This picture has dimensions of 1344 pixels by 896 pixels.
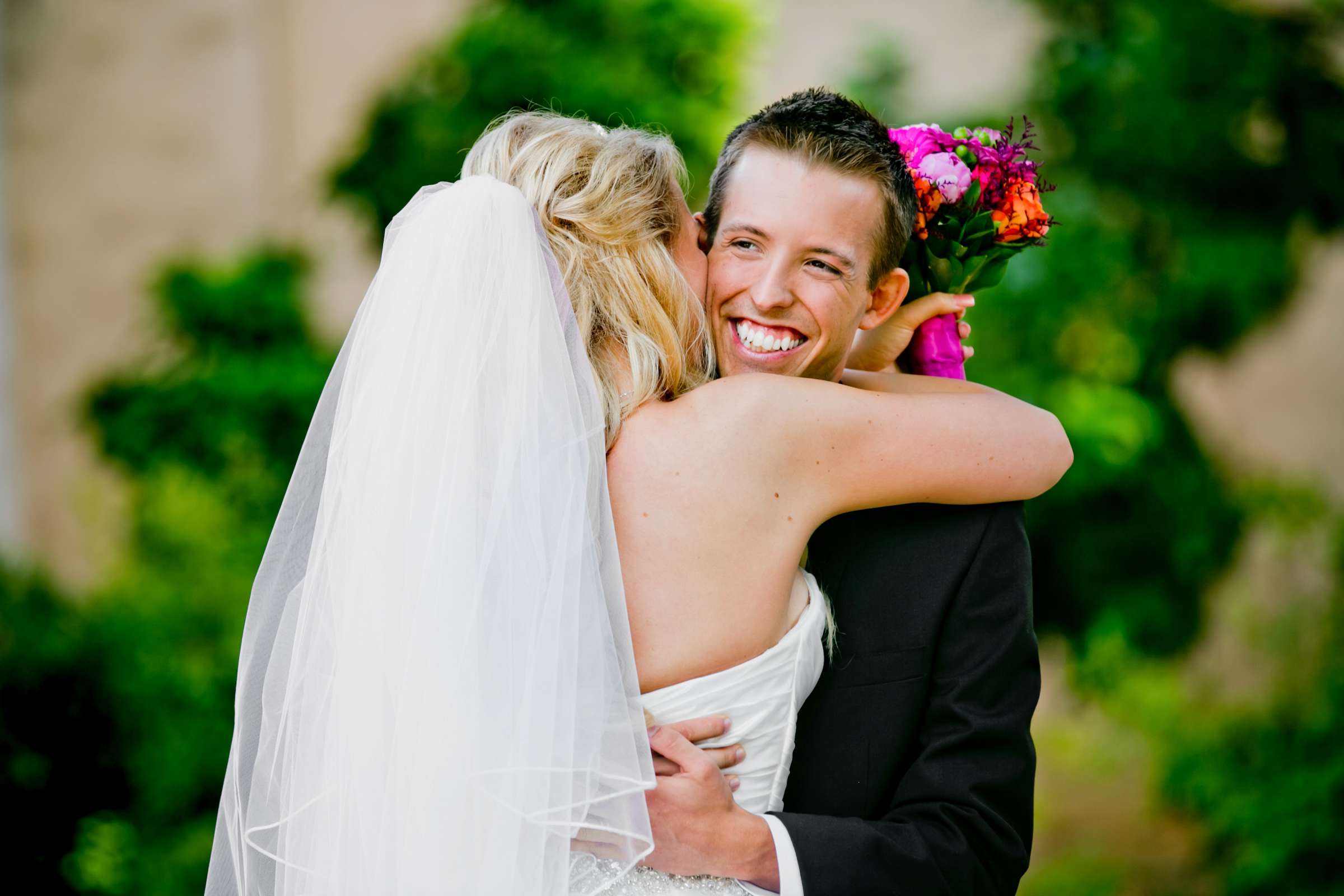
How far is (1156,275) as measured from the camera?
20.1ft

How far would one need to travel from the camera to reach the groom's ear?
2.61 m

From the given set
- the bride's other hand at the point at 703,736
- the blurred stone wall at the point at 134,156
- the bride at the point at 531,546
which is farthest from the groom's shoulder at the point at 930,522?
the blurred stone wall at the point at 134,156

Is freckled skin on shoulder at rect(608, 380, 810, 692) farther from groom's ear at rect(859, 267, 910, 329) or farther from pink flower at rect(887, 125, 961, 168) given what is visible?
pink flower at rect(887, 125, 961, 168)

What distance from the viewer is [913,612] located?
95.6 inches

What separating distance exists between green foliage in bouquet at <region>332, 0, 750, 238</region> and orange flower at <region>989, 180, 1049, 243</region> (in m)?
3.17

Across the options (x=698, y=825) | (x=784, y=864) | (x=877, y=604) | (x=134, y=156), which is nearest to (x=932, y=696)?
(x=877, y=604)

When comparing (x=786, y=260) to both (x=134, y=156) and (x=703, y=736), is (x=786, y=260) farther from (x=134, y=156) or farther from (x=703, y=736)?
(x=134, y=156)

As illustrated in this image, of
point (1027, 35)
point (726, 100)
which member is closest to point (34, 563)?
point (726, 100)

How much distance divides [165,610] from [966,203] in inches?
157

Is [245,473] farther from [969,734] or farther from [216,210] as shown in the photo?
[969,734]

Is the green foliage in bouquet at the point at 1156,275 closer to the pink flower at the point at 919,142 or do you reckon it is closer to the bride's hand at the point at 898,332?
the bride's hand at the point at 898,332

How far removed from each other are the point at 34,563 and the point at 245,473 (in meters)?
1.13

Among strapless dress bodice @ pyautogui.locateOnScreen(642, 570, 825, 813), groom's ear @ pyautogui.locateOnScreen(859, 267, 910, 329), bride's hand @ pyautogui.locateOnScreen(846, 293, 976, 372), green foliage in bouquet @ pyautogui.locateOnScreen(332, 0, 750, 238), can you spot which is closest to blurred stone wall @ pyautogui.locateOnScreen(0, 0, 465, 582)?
green foliage in bouquet @ pyautogui.locateOnScreen(332, 0, 750, 238)

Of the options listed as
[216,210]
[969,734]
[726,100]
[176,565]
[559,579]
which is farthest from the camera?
[216,210]
